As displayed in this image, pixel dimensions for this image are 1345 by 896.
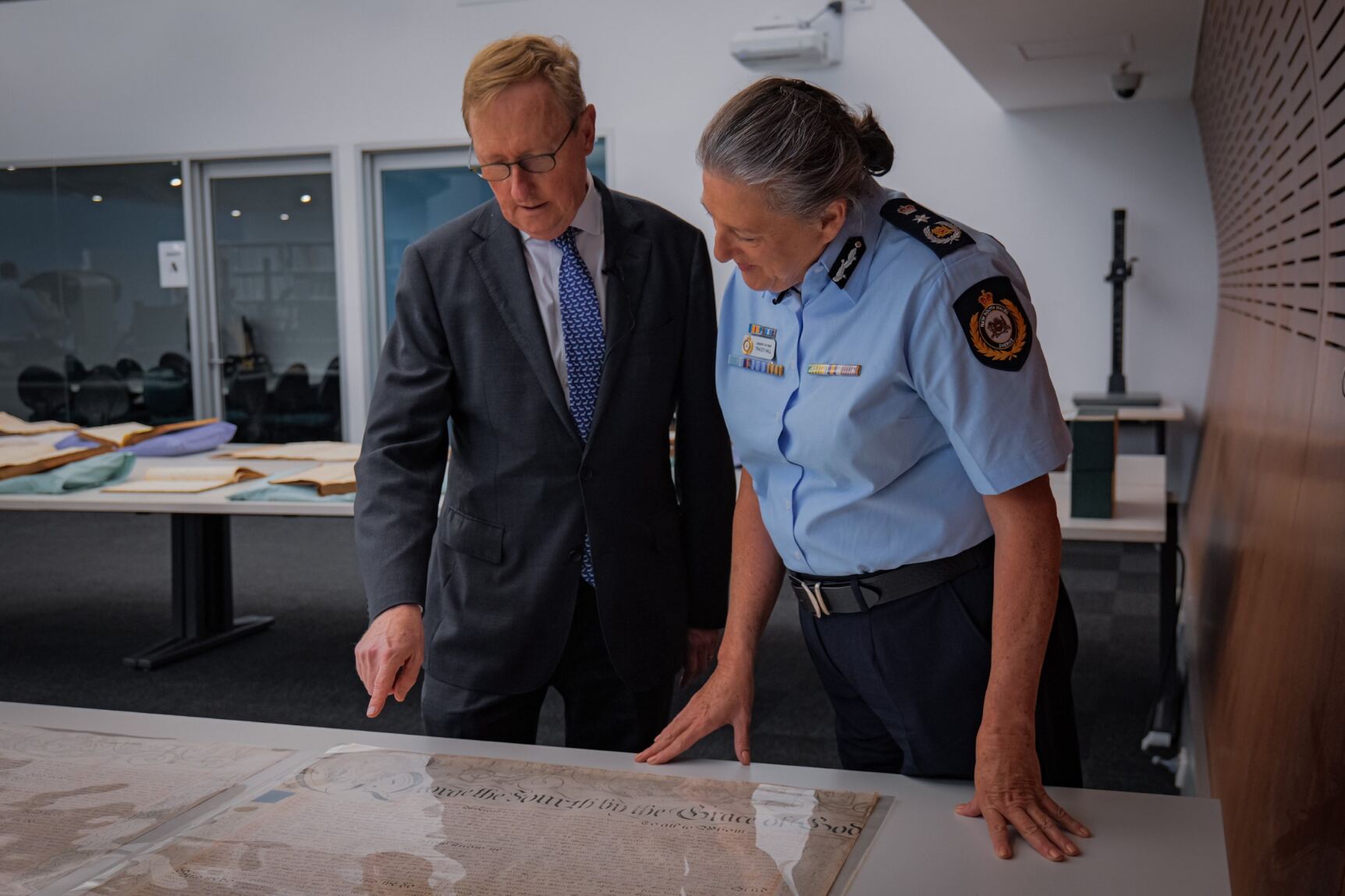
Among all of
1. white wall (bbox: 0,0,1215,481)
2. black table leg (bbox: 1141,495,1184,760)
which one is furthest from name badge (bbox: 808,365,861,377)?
white wall (bbox: 0,0,1215,481)

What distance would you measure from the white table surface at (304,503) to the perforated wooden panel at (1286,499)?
0.25 metres

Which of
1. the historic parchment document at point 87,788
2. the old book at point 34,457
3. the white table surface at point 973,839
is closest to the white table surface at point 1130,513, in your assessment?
the white table surface at point 973,839

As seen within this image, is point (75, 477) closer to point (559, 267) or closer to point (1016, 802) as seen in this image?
point (559, 267)

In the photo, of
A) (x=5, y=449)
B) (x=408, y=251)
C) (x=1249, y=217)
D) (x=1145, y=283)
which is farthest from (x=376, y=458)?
(x=1145, y=283)

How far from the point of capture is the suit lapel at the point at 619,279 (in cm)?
158

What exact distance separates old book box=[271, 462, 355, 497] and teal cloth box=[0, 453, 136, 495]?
2.10ft

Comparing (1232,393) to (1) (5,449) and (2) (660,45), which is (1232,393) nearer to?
(1) (5,449)

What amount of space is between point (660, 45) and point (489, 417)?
5.70 m

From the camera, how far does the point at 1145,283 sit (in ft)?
20.6

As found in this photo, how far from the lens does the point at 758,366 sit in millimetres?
1358

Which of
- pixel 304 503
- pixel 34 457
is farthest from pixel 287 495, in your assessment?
pixel 34 457

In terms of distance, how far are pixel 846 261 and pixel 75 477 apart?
129 inches

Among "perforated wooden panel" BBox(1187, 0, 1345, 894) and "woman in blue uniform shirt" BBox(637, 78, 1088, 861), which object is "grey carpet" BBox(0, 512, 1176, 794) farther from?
"woman in blue uniform shirt" BBox(637, 78, 1088, 861)

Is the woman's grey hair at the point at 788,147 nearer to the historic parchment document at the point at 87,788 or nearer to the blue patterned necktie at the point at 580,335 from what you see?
the blue patterned necktie at the point at 580,335
